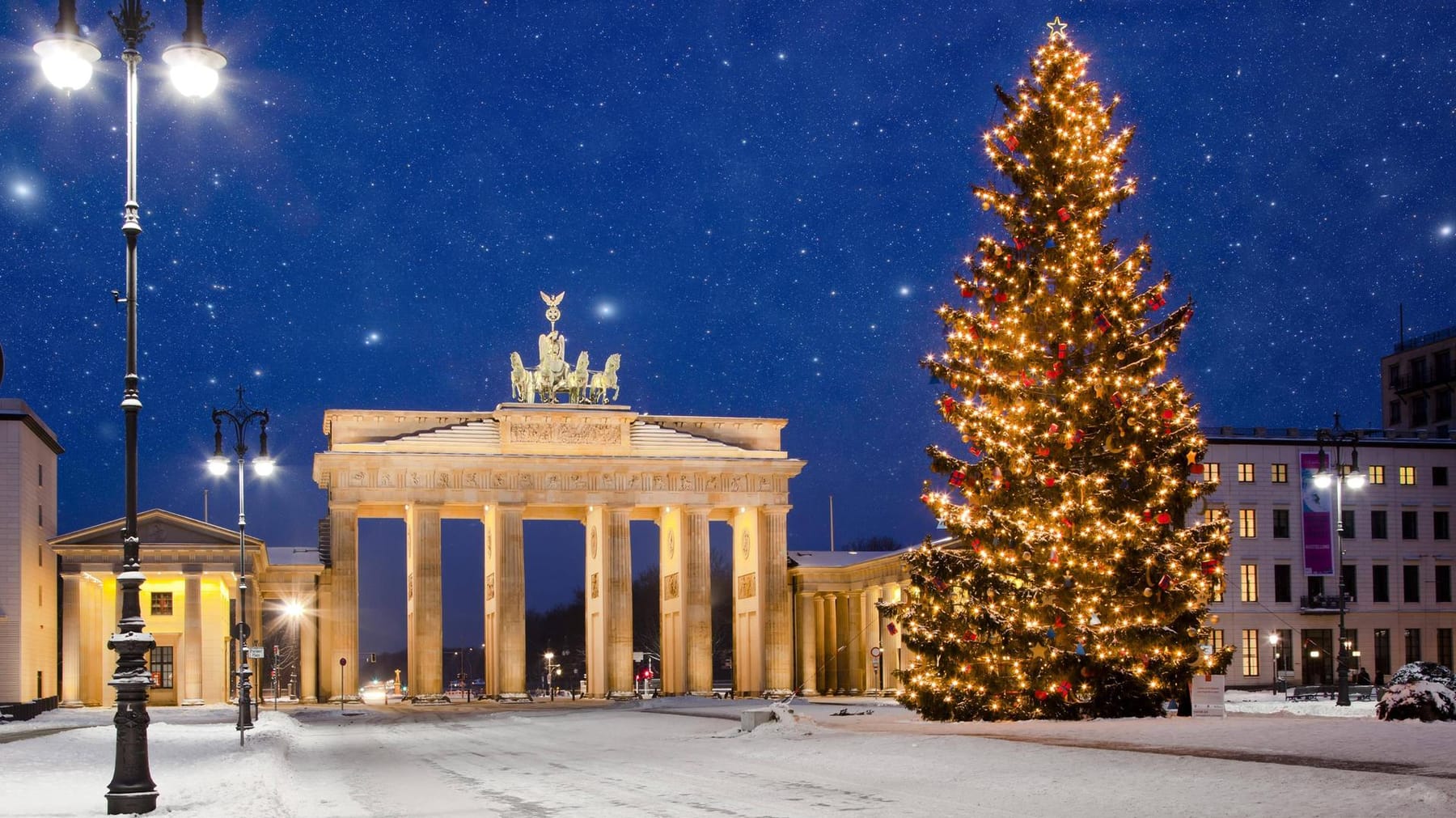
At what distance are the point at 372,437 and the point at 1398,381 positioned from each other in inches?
2909

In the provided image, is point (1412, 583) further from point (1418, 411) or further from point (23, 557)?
point (23, 557)

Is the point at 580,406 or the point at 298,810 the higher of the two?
the point at 580,406

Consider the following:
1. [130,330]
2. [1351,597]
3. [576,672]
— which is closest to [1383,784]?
[130,330]

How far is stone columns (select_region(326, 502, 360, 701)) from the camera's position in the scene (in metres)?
78.4

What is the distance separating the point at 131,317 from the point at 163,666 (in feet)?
195

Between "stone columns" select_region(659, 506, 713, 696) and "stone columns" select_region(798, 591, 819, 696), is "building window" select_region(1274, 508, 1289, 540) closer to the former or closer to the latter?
"stone columns" select_region(798, 591, 819, 696)

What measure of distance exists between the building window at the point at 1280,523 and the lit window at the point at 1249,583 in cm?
225

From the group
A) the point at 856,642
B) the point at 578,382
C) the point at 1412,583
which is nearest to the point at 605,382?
the point at 578,382

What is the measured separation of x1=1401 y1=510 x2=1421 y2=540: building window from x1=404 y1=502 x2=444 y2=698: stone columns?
179ft

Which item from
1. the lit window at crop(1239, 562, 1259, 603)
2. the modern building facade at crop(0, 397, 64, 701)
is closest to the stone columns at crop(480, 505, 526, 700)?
the modern building facade at crop(0, 397, 64, 701)

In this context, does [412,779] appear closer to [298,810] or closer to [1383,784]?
[298,810]

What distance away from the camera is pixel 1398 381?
10125 cm

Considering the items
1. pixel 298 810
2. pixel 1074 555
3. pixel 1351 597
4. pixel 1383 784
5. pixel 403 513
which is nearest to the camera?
pixel 1383 784

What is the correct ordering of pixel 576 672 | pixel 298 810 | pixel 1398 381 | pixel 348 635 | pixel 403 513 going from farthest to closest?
pixel 576 672 < pixel 1398 381 < pixel 403 513 < pixel 348 635 < pixel 298 810
